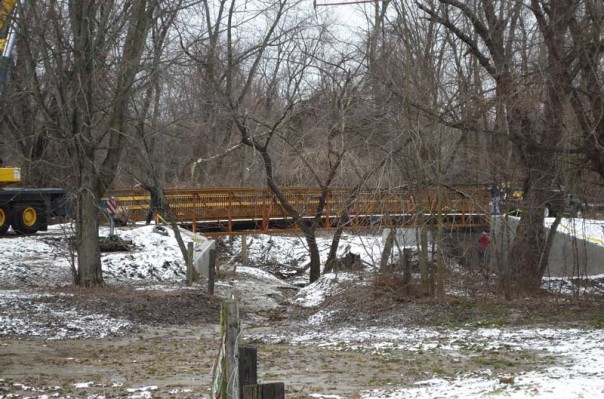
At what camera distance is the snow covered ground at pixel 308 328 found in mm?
9031

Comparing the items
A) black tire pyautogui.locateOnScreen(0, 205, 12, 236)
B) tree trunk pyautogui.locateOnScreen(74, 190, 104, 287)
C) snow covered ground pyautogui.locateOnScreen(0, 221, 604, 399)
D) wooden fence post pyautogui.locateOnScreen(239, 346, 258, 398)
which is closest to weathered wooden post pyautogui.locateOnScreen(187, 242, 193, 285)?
snow covered ground pyautogui.locateOnScreen(0, 221, 604, 399)

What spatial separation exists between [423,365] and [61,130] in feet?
34.0

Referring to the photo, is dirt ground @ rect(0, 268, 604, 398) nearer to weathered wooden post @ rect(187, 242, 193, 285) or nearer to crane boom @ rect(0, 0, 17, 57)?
weathered wooden post @ rect(187, 242, 193, 285)

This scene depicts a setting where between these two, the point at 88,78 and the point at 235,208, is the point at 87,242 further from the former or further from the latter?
the point at 235,208

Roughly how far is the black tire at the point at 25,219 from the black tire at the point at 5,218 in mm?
173

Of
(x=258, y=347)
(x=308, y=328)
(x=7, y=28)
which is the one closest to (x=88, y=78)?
(x=7, y=28)

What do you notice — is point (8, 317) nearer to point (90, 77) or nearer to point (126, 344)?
point (126, 344)

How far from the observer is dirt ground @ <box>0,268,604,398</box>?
998 centimetres

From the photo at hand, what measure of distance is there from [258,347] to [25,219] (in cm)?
1663

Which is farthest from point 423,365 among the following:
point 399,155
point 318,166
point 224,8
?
point 224,8

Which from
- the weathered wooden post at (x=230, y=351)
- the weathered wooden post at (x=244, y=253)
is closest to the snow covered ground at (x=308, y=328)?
the weathered wooden post at (x=244, y=253)

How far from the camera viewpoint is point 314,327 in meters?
15.9

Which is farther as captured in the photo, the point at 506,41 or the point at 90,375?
the point at 506,41

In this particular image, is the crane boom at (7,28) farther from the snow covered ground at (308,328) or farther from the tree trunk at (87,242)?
the snow covered ground at (308,328)
